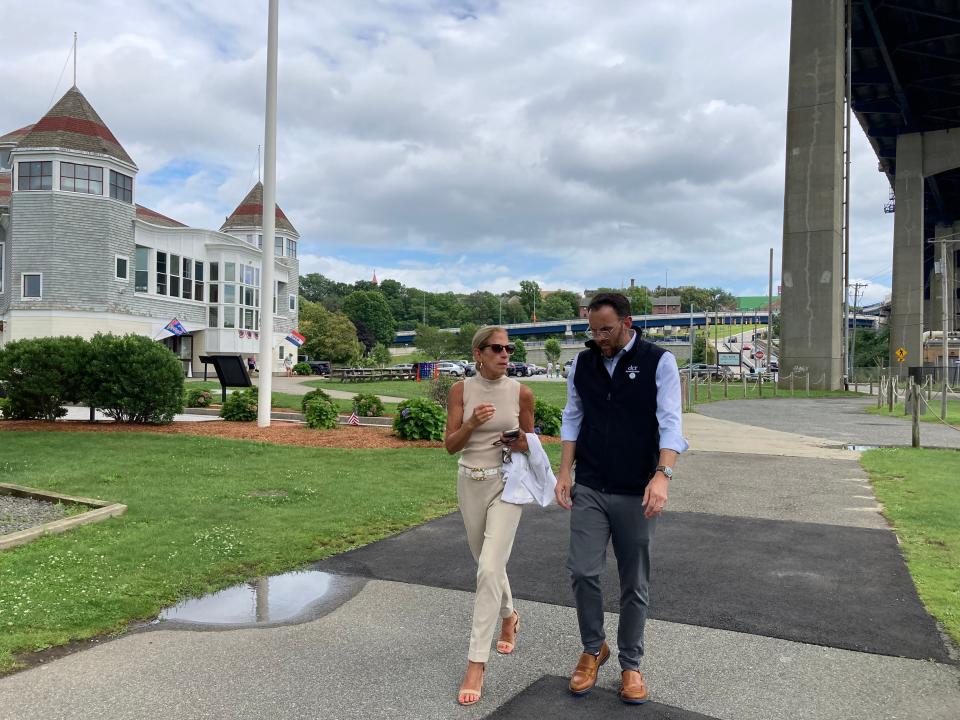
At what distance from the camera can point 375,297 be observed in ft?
435

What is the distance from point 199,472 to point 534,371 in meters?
69.6

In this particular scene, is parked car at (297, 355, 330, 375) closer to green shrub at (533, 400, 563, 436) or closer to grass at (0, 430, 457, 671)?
green shrub at (533, 400, 563, 436)

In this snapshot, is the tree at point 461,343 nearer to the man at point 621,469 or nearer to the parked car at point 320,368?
the parked car at point 320,368

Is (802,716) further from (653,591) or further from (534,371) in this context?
(534,371)

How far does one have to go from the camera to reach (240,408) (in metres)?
17.3

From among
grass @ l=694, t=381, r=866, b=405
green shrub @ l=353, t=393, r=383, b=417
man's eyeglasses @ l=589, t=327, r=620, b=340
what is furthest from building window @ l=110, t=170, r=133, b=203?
man's eyeglasses @ l=589, t=327, r=620, b=340

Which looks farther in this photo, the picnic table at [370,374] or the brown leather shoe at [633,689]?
the picnic table at [370,374]

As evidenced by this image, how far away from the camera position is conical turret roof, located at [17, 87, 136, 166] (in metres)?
38.8

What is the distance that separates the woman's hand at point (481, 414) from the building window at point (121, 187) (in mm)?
43465

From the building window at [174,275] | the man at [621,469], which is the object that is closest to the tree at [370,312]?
the building window at [174,275]

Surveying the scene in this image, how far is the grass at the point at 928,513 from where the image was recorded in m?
5.50

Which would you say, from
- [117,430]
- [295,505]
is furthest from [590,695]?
[117,430]

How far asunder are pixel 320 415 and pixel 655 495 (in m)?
12.8

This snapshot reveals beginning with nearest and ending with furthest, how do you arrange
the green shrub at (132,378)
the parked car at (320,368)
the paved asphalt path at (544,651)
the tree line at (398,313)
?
the paved asphalt path at (544,651) → the green shrub at (132,378) → the parked car at (320,368) → the tree line at (398,313)
